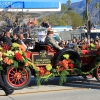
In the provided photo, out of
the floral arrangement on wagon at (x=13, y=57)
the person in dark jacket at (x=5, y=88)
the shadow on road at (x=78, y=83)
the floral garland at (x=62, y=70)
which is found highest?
the floral arrangement on wagon at (x=13, y=57)

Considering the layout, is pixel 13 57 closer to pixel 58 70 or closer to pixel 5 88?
pixel 5 88

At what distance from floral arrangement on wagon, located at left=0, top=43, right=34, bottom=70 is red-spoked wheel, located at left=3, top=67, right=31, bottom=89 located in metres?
0.20

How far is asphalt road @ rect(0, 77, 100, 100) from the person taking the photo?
9.07 m

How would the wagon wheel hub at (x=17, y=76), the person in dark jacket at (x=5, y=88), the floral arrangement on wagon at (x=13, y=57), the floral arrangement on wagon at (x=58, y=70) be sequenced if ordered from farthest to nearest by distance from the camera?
the floral arrangement on wagon at (x=58, y=70) < the wagon wheel hub at (x=17, y=76) < the floral arrangement on wagon at (x=13, y=57) < the person in dark jacket at (x=5, y=88)

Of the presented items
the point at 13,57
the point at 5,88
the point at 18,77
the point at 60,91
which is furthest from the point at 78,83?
the point at 5,88

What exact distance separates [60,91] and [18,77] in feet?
4.45

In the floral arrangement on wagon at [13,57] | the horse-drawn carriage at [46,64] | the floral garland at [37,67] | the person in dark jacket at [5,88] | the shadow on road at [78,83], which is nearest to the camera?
the person in dark jacket at [5,88]

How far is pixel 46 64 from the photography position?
10.4 meters

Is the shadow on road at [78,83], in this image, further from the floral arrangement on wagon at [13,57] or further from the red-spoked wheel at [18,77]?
the floral arrangement on wagon at [13,57]

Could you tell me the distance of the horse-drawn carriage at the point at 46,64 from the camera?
9.88 meters

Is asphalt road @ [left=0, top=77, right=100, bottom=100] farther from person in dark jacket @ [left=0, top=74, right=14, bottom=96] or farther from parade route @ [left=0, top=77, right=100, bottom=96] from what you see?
person in dark jacket @ [left=0, top=74, right=14, bottom=96]

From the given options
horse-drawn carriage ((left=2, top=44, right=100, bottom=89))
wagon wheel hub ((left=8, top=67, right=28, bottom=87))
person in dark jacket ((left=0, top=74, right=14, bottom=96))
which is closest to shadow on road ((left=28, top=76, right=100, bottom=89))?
horse-drawn carriage ((left=2, top=44, right=100, bottom=89))

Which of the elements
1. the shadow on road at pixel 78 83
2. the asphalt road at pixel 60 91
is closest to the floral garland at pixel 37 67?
the asphalt road at pixel 60 91

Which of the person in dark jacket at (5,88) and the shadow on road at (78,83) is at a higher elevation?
the person in dark jacket at (5,88)
